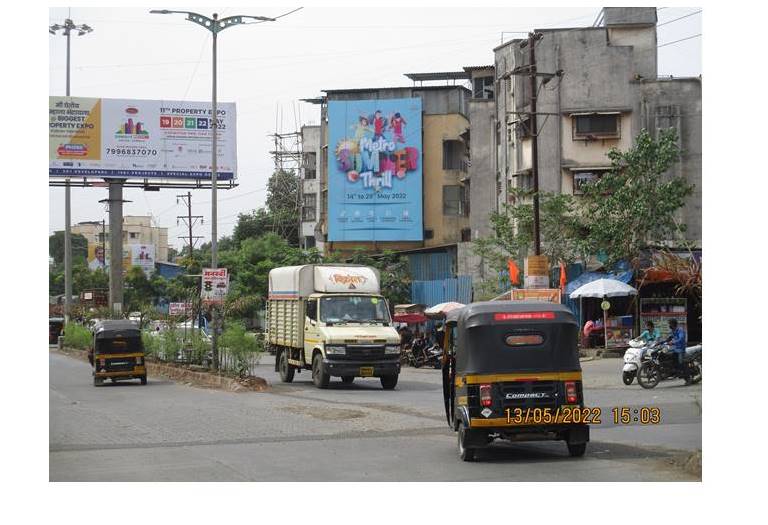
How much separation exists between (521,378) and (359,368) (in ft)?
43.0

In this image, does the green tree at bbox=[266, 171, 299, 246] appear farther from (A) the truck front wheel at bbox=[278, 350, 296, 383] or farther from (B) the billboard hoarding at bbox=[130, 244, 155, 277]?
(A) the truck front wheel at bbox=[278, 350, 296, 383]

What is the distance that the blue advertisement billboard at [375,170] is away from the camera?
61.8 meters

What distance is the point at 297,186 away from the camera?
8400 centimetres

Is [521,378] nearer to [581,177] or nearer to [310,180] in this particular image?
[581,177]

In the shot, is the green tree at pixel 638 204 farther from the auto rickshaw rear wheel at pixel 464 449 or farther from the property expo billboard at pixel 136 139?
the auto rickshaw rear wheel at pixel 464 449

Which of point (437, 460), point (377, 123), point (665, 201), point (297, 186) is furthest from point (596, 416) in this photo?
point (297, 186)

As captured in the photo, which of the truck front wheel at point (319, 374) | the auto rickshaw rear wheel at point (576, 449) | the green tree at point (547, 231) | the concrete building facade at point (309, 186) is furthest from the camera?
the concrete building facade at point (309, 186)

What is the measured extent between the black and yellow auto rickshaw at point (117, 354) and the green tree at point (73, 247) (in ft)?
162

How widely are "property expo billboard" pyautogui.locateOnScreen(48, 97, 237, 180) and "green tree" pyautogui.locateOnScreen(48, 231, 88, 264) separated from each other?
2972 centimetres

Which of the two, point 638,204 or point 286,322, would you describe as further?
point 638,204

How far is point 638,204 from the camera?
114ft

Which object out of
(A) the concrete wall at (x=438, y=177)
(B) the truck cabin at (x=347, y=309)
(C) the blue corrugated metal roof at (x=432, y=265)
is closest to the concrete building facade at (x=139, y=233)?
(A) the concrete wall at (x=438, y=177)

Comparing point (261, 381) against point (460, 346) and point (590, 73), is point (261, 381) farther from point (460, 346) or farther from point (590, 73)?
point (590, 73)

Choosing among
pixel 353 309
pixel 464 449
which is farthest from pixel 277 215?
pixel 464 449
